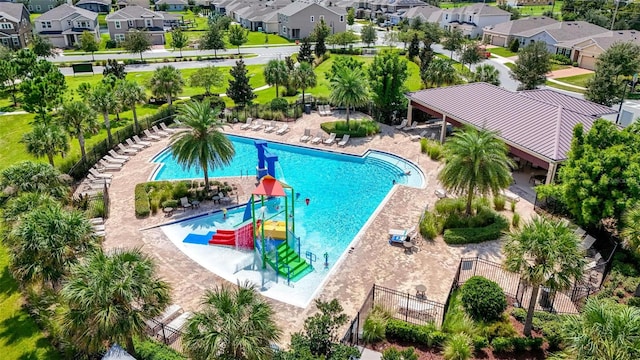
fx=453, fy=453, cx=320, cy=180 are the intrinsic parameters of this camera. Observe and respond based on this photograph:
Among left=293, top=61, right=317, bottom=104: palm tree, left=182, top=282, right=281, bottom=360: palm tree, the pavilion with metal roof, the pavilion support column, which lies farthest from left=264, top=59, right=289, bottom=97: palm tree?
left=182, top=282, right=281, bottom=360: palm tree

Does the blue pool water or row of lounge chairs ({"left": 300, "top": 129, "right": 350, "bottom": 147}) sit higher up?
row of lounge chairs ({"left": 300, "top": 129, "right": 350, "bottom": 147})

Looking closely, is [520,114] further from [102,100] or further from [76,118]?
[76,118]

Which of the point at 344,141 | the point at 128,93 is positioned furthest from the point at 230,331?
the point at 128,93

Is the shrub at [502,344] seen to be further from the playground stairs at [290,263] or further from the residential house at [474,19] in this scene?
the residential house at [474,19]

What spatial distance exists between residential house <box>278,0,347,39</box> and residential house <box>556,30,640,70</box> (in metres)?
45.5

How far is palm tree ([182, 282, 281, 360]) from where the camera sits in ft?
42.4

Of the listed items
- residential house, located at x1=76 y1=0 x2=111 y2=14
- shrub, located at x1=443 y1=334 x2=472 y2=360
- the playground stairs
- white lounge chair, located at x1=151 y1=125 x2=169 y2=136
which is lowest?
the playground stairs

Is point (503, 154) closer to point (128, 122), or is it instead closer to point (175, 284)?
point (175, 284)

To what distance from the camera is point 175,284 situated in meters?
22.1

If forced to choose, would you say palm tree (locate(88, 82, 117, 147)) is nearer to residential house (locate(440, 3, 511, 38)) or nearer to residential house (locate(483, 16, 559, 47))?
residential house (locate(483, 16, 559, 47))

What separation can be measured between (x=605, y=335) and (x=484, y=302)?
5813mm

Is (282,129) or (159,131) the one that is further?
(282,129)

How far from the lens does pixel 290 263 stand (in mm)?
24297

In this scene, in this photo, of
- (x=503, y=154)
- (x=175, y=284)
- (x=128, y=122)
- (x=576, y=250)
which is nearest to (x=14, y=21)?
(x=128, y=122)
